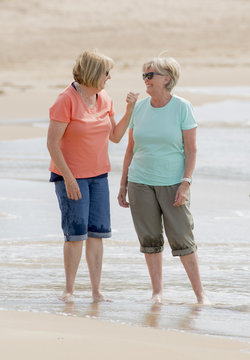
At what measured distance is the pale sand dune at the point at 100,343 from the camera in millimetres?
3840

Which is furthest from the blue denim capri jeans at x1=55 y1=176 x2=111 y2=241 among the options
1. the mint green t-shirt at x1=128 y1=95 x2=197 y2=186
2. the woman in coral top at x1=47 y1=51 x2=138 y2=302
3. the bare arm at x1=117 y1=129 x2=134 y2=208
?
the mint green t-shirt at x1=128 y1=95 x2=197 y2=186

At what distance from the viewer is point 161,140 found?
5.08 m

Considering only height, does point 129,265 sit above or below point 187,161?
below

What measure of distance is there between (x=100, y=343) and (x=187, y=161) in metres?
1.47

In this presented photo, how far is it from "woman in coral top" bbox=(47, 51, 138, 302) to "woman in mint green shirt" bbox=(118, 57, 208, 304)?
0.16m

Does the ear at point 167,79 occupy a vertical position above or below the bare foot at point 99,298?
above

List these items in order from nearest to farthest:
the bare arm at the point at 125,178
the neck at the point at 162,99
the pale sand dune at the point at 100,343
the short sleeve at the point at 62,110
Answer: the pale sand dune at the point at 100,343, the short sleeve at the point at 62,110, the neck at the point at 162,99, the bare arm at the point at 125,178

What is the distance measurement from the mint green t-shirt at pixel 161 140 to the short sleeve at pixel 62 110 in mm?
414

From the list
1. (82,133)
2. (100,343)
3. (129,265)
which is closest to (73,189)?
(82,133)

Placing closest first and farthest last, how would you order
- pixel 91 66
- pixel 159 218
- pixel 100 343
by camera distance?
pixel 100 343 → pixel 91 66 → pixel 159 218

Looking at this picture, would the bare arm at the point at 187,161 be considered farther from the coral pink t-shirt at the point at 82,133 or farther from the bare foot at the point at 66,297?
the bare foot at the point at 66,297

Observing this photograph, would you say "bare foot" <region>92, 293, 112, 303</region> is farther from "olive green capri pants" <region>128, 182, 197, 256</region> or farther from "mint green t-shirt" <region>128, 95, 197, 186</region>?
"mint green t-shirt" <region>128, 95, 197, 186</region>

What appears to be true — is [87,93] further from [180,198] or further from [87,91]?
[180,198]

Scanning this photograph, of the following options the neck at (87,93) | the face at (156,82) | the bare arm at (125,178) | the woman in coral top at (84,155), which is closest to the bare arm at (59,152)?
the woman in coral top at (84,155)
